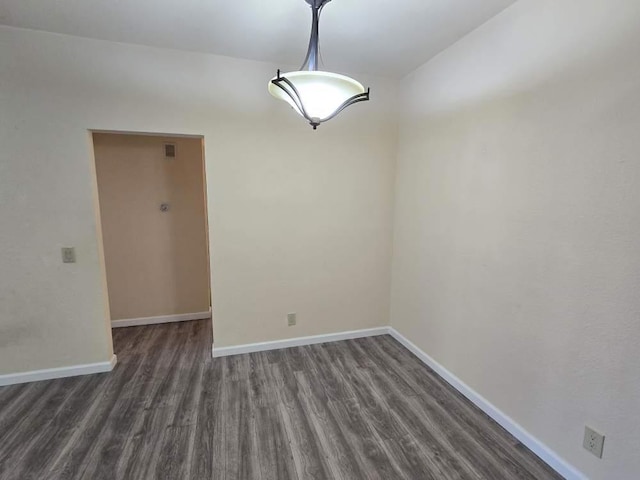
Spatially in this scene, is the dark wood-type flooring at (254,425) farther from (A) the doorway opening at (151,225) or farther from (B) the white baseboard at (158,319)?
(A) the doorway opening at (151,225)

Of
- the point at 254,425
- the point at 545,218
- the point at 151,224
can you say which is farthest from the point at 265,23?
the point at 254,425

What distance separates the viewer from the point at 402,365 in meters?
2.77

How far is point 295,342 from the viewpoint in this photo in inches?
122

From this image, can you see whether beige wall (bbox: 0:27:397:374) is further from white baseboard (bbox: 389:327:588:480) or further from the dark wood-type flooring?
white baseboard (bbox: 389:327:588:480)

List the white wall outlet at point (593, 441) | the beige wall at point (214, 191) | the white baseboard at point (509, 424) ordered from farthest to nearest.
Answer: the beige wall at point (214, 191), the white baseboard at point (509, 424), the white wall outlet at point (593, 441)

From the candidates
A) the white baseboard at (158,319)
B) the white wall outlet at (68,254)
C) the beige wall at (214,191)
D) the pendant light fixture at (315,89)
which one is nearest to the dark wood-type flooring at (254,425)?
the beige wall at (214,191)

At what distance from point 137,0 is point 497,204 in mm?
2560

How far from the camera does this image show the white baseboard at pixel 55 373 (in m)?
2.41

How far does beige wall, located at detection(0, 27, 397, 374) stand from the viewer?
226cm

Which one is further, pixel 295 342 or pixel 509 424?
pixel 295 342

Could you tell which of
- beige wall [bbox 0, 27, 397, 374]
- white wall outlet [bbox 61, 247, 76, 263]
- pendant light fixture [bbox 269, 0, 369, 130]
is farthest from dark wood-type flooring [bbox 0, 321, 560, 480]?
pendant light fixture [bbox 269, 0, 369, 130]

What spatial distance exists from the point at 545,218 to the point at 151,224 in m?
3.62

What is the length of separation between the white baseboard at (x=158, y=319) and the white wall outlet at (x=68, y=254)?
1.36 m

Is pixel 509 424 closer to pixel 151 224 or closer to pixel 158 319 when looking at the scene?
pixel 158 319
